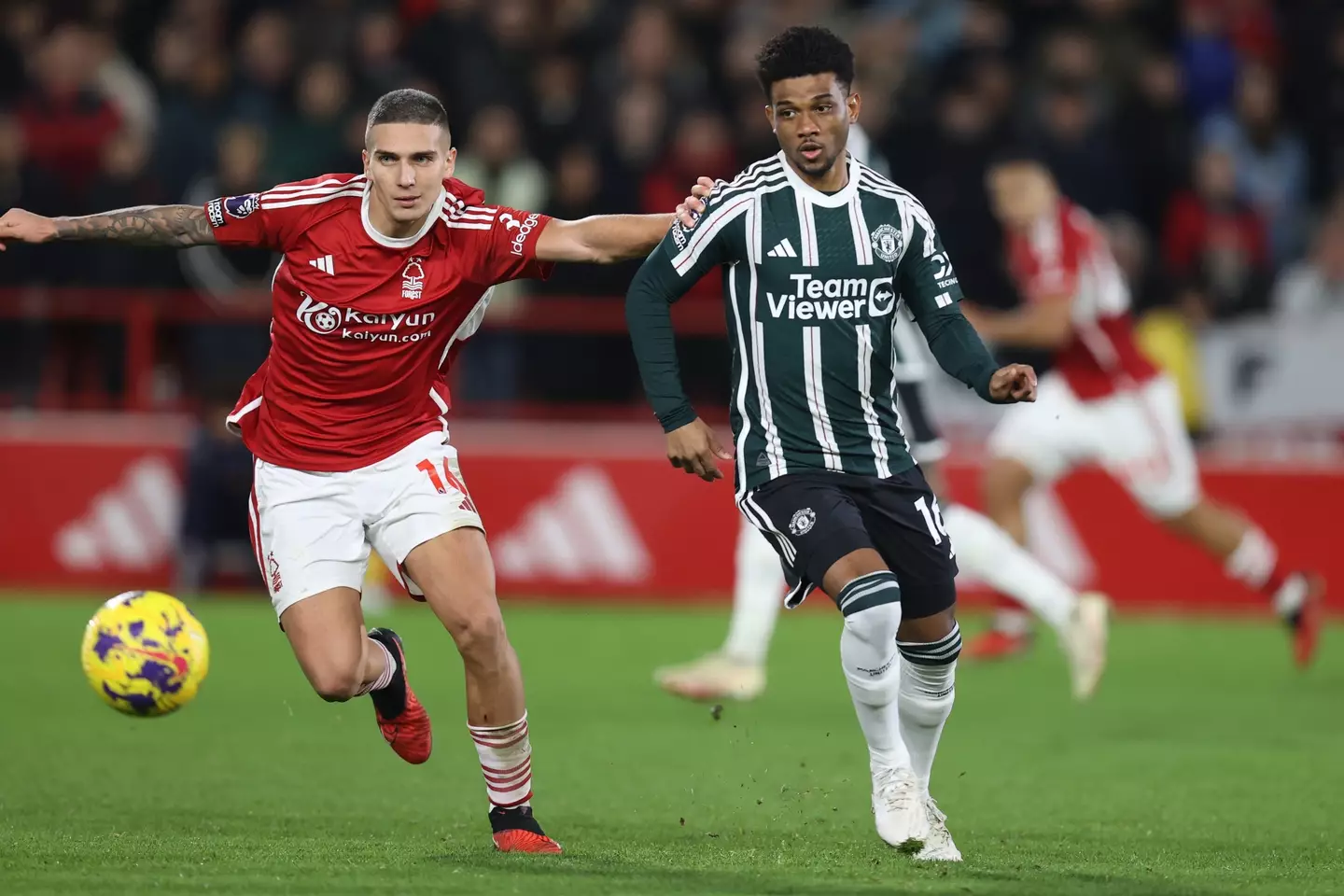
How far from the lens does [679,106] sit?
15.2 metres

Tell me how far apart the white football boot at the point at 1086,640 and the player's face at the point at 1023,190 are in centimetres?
219

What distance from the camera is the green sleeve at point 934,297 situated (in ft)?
19.8

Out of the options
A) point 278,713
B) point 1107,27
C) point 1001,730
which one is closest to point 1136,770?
point 1001,730

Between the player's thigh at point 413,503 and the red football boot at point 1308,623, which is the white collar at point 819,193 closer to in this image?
the player's thigh at point 413,503

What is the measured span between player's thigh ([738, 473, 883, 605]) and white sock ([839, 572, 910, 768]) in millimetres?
82

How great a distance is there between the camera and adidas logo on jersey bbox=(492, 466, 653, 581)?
45.1 feet

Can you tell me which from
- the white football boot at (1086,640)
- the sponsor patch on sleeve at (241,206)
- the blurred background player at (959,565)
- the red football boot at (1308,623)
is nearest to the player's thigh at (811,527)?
the sponsor patch on sleeve at (241,206)

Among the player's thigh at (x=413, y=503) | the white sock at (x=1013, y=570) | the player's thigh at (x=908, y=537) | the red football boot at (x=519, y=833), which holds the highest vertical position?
the player's thigh at (x=413, y=503)

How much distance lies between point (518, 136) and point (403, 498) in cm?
874

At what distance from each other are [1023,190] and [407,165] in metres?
5.22

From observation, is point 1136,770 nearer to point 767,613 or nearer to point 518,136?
point 767,613

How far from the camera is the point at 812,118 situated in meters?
6.00

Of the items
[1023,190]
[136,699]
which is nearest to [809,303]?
[136,699]

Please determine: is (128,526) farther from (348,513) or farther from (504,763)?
Answer: (504,763)
